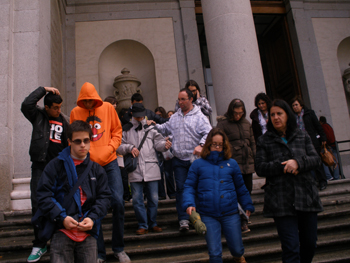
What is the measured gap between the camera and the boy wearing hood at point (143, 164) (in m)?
4.52

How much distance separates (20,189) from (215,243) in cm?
386

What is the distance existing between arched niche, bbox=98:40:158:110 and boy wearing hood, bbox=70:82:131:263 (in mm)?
7012

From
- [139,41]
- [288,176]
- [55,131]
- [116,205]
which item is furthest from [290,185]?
[139,41]

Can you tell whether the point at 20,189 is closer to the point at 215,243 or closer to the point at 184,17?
the point at 215,243

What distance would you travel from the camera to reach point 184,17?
37.1 ft

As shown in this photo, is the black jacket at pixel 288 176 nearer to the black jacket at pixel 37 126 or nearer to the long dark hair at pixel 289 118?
the long dark hair at pixel 289 118

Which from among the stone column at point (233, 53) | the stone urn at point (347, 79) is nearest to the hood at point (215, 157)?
the stone column at point (233, 53)

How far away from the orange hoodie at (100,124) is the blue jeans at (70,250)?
1222 millimetres

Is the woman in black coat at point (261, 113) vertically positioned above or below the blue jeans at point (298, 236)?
above

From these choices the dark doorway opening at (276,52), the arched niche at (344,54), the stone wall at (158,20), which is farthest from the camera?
the arched niche at (344,54)

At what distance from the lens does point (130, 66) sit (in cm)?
1177

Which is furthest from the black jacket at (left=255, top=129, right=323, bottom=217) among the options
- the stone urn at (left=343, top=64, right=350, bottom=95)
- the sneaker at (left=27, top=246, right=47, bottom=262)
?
the stone urn at (left=343, top=64, right=350, bottom=95)

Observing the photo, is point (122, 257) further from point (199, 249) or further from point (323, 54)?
point (323, 54)

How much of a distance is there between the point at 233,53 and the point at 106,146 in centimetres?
407
